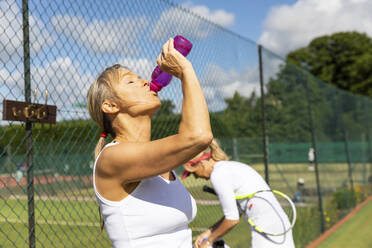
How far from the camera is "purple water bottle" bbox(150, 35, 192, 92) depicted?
1.88 metres

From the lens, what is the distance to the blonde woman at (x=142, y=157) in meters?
1.58

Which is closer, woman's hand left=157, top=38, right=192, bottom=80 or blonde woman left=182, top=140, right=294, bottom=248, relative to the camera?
woman's hand left=157, top=38, right=192, bottom=80

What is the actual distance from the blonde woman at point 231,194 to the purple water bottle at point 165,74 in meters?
1.53

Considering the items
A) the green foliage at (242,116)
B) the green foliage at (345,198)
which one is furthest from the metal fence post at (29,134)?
the green foliage at (345,198)

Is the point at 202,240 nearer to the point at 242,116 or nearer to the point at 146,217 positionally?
the point at 146,217

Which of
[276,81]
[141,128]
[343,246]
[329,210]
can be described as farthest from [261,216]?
[329,210]

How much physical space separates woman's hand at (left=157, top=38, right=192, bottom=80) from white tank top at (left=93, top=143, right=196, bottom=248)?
490 mm

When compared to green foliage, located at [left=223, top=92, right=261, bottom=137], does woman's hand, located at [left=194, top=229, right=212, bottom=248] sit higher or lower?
lower

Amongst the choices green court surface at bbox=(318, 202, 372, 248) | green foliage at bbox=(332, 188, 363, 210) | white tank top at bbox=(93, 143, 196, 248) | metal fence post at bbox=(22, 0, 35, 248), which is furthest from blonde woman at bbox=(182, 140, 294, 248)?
green foliage at bbox=(332, 188, 363, 210)

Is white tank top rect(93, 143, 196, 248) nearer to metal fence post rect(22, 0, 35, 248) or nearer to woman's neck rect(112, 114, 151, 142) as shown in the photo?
woman's neck rect(112, 114, 151, 142)

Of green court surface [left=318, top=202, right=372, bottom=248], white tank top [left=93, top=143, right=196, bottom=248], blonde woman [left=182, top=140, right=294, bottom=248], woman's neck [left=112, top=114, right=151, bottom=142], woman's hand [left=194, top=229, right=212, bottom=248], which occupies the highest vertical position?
woman's neck [left=112, top=114, right=151, bottom=142]

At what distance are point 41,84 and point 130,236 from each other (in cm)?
131

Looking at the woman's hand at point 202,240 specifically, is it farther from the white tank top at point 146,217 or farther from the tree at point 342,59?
the tree at point 342,59

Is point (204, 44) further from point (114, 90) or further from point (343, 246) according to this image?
point (343, 246)
